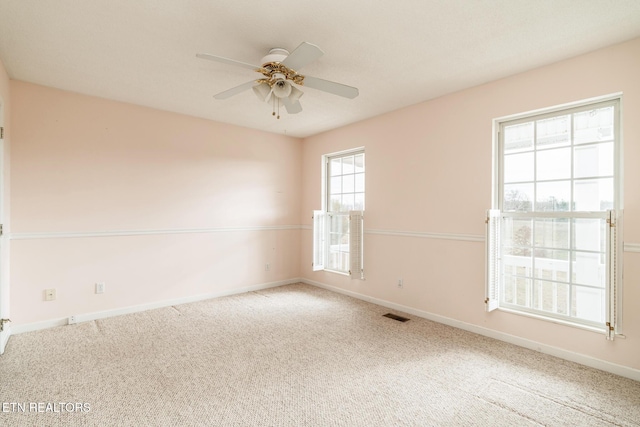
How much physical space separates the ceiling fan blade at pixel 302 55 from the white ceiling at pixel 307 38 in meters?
0.28

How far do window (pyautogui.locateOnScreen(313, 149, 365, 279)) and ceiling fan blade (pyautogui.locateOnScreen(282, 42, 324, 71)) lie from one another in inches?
98.4

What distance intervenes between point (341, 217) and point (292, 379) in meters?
2.86

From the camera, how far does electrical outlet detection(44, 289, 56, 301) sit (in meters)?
3.19

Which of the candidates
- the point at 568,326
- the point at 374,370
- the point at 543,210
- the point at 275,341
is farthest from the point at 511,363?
the point at 275,341

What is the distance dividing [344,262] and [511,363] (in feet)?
8.34

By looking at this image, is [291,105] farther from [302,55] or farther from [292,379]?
[292,379]

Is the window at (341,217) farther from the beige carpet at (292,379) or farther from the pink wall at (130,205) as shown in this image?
the beige carpet at (292,379)

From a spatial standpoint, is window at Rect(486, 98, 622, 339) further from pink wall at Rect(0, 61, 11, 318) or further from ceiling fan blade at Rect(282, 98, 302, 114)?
pink wall at Rect(0, 61, 11, 318)

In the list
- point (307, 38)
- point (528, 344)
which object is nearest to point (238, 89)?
point (307, 38)

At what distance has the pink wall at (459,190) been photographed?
2.29 meters

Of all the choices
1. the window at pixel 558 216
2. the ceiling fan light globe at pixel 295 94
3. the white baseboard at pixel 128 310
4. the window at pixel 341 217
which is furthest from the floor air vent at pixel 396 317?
the ceiling fan light globe at pixel 295 94

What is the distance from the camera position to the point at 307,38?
88.7 inches

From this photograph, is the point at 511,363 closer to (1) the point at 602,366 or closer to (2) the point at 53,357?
(1) the point at 602,366

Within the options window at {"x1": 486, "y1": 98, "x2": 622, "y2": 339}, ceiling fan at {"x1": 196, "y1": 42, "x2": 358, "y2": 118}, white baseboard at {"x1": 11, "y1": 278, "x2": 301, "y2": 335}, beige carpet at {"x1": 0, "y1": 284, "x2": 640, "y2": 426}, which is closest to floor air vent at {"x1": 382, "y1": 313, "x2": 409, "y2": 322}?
beige carpet at {"x1": 0, "y1": 284, "x2": 640, "y2": 426}
